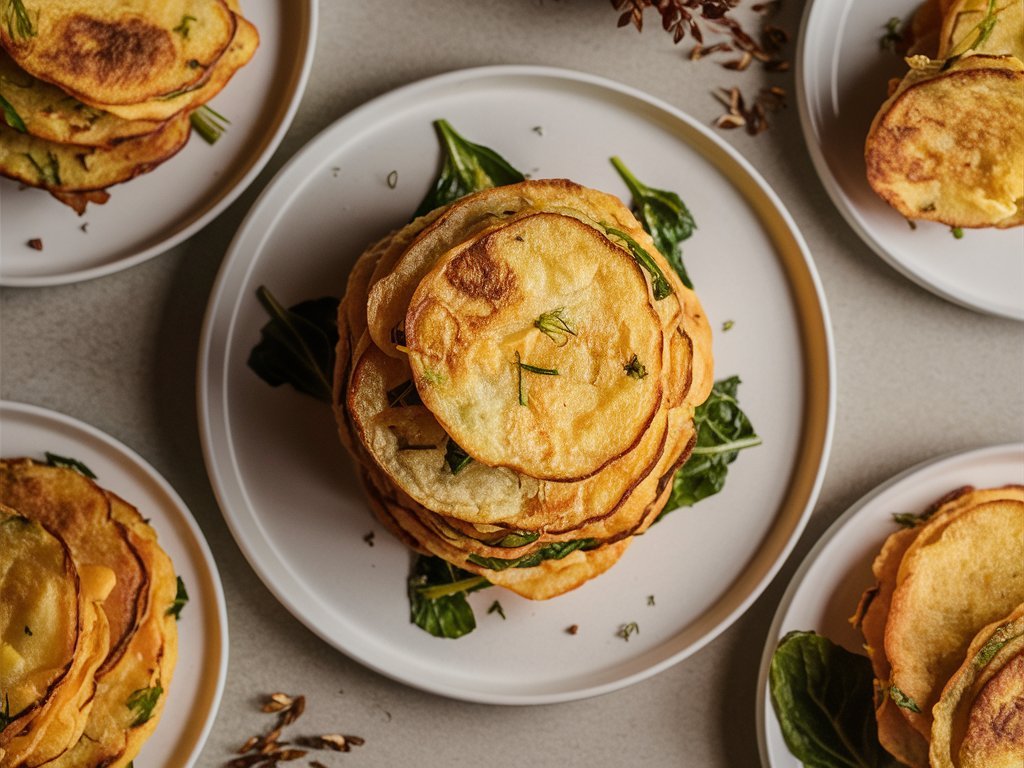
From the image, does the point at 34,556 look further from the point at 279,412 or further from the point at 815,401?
the point at 815,401

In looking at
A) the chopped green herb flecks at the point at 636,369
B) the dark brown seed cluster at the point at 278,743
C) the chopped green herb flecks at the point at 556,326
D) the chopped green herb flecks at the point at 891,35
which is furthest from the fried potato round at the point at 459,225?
the dark brown seed cluster at the point at 278,743

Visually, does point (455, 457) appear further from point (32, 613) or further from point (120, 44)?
point (120, 44)

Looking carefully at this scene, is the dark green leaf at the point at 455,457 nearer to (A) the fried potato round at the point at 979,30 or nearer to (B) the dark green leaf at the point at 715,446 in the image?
(B) the dark green leaf at the point at 715,446

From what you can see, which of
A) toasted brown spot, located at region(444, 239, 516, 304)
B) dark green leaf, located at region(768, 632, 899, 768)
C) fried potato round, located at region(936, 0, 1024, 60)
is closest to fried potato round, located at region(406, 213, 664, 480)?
toasted brown spot, located at region(444, 239, 516, 304)

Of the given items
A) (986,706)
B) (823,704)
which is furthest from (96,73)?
(986,706)

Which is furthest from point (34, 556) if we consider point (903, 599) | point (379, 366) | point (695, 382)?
point (903, 599)
